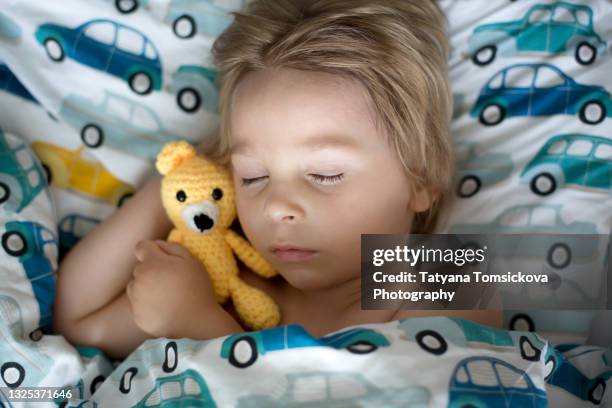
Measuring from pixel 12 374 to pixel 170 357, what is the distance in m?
0.27

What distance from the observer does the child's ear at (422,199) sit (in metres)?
1.24

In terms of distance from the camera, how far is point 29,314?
115cm

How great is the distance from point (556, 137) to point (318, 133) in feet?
1.68

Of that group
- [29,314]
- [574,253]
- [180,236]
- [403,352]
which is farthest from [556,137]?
[29,314]

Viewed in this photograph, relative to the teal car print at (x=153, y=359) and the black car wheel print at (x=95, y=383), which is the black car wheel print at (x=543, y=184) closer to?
the teal car print at (x=153, y=359)

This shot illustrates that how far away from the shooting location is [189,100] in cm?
143

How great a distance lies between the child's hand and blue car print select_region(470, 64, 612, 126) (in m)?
0.64

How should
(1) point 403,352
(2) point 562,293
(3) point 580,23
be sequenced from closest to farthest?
(1) point 403,352
(2) point 562,293
(3) point 580,23

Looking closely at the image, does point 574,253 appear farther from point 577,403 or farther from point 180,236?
point 180,236

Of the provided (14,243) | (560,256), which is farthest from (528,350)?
(14,243)

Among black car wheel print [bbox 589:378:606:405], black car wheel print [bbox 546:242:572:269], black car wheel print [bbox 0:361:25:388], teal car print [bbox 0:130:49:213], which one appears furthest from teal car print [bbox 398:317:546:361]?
teal car print [bbox 0:130:49:213]

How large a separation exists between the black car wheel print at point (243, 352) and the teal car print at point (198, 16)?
719mm

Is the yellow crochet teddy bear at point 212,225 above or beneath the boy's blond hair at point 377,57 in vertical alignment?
beneath

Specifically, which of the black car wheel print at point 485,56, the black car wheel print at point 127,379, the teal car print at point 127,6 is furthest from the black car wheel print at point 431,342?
the teal car print at point 127,6
